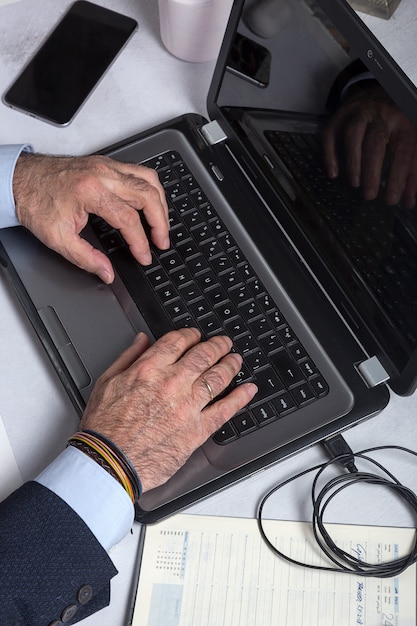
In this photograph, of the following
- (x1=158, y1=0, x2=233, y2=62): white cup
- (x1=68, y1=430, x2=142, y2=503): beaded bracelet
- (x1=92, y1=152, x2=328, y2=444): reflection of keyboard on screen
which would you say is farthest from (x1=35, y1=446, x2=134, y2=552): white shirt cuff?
(x1=158, y1=0, x2=233, y2=62): white cup

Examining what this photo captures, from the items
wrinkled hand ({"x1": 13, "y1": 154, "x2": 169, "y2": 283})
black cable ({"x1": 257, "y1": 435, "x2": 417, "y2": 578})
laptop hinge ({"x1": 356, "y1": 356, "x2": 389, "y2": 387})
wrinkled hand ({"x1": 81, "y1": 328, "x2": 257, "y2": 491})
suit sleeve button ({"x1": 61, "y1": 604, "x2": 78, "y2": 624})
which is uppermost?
wrinkled hand ({"x1": 13, "y1": 154, "x2": 169, "y2": 283})

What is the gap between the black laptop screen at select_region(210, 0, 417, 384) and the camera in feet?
2.42

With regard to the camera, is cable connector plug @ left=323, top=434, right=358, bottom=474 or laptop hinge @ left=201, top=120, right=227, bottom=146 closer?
cable connector plug @ left=323, top=434, right=358, bottom=474

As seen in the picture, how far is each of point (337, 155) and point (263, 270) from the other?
179mm

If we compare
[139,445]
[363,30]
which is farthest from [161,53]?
[139,445]

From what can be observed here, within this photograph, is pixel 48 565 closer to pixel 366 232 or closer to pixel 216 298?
pixel 216 298

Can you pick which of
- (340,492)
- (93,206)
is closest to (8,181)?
(93,206)

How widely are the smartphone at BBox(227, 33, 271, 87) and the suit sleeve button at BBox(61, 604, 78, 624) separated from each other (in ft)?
2.06

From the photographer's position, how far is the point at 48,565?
75 centimetres

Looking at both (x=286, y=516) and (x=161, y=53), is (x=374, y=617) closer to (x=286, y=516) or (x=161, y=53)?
(x=286, y=516)

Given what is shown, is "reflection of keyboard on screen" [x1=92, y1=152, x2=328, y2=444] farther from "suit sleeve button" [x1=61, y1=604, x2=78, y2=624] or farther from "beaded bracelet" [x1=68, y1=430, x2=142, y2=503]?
"suit sleeve button" [x1=61, y1=604, x2=78, y2=624]

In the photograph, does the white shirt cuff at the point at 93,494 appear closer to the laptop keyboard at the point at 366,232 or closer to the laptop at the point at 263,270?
the laptop at the point at 263,270

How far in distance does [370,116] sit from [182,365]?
334mm

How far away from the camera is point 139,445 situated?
807 mm
